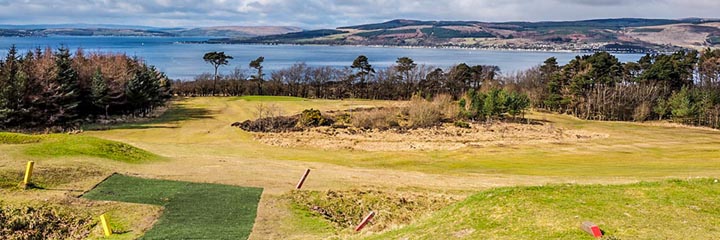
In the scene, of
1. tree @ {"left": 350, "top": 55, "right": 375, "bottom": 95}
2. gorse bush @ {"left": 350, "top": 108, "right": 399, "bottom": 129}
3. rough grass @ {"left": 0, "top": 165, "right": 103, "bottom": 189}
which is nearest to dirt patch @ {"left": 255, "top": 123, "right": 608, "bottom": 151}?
gorse bush @ {"left": 350, "top": 108, "right": 399, "bottom": 129}

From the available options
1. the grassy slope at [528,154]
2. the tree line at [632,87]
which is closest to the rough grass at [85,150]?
the grassy slope at [528,154]

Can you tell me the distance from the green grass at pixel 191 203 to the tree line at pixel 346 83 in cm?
7203

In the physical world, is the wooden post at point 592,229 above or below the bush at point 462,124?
above

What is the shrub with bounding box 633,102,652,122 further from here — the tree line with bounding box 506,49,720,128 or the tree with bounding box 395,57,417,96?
the tree with bounding box 395,57,417,96

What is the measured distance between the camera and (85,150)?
27.1 m

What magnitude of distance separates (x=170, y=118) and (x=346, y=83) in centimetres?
4350

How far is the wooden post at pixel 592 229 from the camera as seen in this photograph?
1100 centimetres

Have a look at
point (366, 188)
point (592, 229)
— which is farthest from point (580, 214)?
point (366, 188)

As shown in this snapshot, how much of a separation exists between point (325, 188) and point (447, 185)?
244 inches

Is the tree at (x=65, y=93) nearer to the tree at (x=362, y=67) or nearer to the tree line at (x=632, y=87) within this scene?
the tree at (x=362, y=67)

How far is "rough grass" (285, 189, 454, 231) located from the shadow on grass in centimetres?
3729

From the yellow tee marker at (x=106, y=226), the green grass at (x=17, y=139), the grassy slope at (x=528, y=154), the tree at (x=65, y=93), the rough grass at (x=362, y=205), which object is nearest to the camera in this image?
the yellow tee marker at (x=106, y=226)

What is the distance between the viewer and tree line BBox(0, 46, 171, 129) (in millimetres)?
47094

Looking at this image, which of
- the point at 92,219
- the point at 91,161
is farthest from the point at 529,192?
the point at 91,161
